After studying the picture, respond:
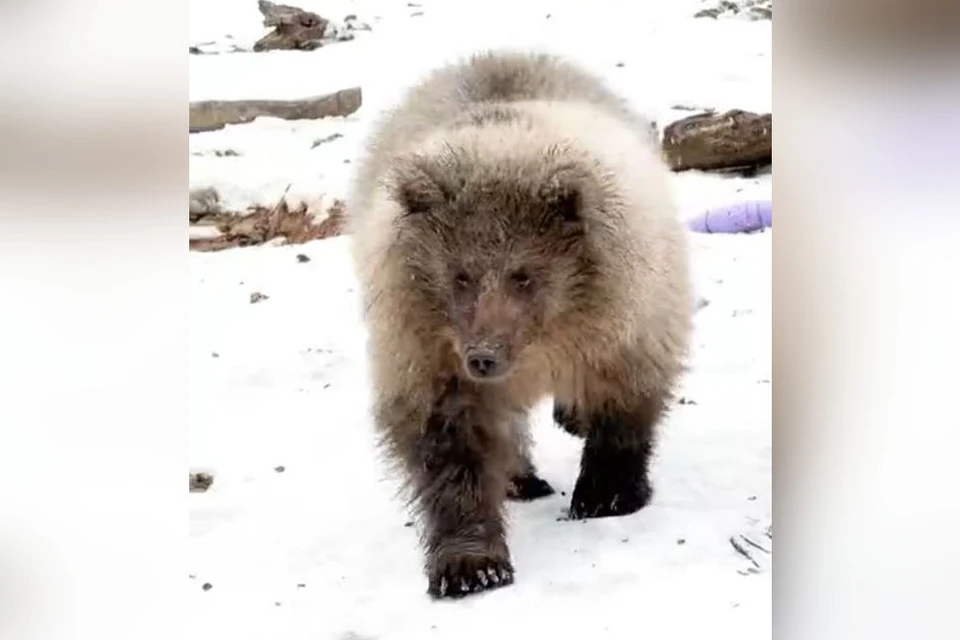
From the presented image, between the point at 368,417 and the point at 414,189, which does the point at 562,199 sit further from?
the point at 368,417

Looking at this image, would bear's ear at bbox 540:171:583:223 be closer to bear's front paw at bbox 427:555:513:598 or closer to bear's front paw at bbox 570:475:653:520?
bear's front paw at bbox 570:475:653:520

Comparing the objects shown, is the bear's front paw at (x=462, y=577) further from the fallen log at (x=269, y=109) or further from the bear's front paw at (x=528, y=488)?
the fallen log at (x=269, y=109)

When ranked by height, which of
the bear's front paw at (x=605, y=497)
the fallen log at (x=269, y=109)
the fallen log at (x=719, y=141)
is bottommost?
the bear's front paw at (x=605, y=497)

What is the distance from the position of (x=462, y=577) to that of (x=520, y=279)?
1.43 feet

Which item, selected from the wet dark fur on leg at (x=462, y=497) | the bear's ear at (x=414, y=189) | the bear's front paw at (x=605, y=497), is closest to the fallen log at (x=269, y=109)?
the bear's ear at (x=414, y=189)

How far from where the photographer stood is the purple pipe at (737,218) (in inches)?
57.1

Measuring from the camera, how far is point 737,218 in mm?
1452

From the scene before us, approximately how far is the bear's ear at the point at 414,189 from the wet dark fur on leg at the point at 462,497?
26cm
